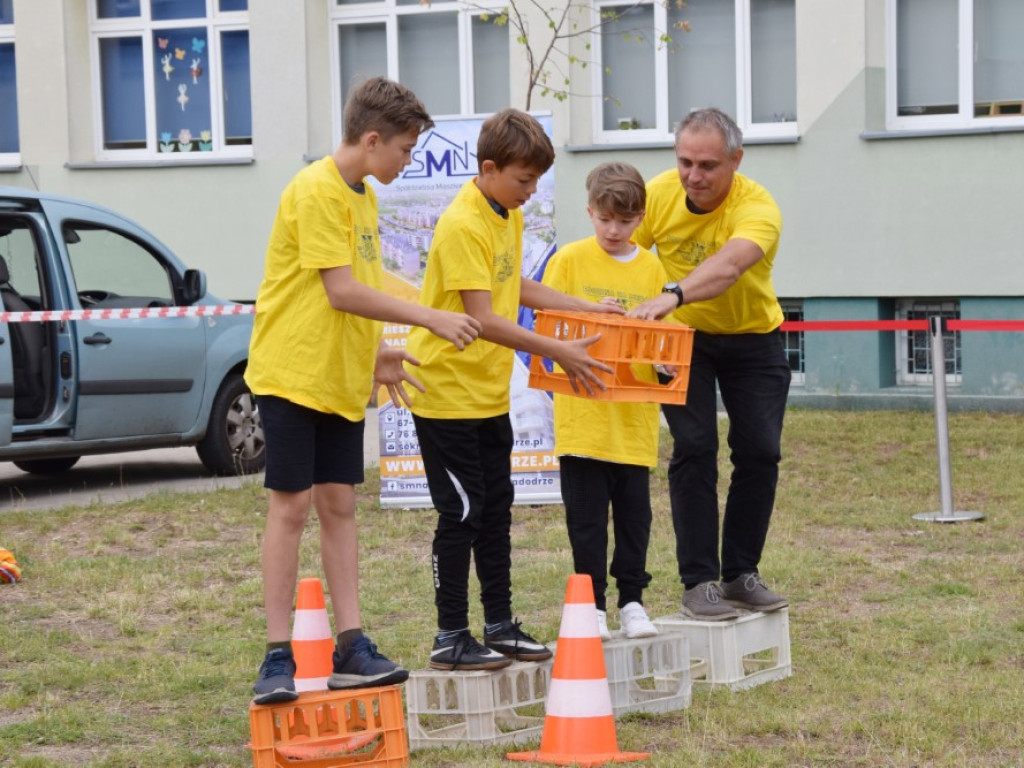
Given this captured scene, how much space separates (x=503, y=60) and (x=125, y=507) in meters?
7.86

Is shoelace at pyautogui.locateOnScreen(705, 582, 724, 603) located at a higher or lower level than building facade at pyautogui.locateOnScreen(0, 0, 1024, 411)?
lower

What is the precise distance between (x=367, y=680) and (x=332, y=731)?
177mm

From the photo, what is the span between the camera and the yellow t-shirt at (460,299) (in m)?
5.13

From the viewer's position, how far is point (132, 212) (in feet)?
57.2

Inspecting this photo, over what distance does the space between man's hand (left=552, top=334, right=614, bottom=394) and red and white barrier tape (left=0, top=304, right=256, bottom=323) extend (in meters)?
5.48

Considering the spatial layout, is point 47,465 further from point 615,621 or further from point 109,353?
point 615,621

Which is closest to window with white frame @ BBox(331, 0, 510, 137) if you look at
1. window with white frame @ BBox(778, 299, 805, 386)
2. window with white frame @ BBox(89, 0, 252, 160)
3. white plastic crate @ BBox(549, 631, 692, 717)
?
window with white frame @ BBox(89, 0, 252, 160)

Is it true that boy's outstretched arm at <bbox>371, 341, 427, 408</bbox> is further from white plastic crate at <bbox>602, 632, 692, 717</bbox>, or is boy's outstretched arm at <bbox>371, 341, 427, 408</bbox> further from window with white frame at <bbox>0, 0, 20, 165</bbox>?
window with white frame at <bbox>0, 0, 20, 165</bbox>

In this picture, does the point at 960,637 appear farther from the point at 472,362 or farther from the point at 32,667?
the point at 32,667

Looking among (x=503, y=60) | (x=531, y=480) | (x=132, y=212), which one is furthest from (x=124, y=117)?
(x=531, y=480)

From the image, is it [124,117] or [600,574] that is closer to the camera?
[600,574]

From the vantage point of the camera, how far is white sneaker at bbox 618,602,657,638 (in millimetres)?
5605

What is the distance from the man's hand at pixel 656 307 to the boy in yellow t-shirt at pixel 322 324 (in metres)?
0.75

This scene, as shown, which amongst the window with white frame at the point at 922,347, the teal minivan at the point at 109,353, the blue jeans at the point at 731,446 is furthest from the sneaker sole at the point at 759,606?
the window with white frame at the point at 922,347
